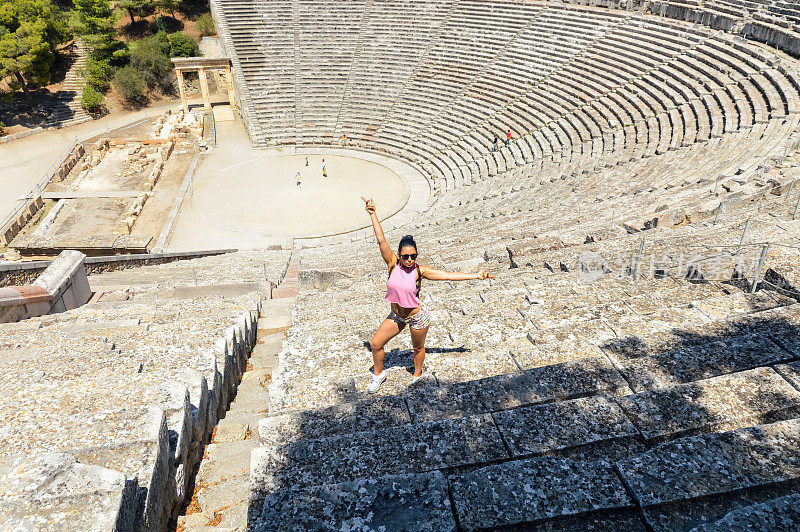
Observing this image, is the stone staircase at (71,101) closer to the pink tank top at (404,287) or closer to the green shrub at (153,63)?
the green shrub at (153,63)

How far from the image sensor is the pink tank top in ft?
17.1

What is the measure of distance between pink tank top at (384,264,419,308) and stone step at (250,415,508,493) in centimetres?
161

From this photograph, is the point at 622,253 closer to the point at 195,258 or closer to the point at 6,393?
the point at 6,393

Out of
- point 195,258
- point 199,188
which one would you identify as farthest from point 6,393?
point 199,188

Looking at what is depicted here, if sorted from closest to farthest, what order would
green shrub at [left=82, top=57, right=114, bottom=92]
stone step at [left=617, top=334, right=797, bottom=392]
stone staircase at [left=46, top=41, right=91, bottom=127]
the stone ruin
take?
stone step at [left=617, top=334, right=797, bottom=392], the stone ruin, stone staircase at [left=46, top=41, right=91, bottom=127], green shrub at [left=82, top=57, right=114, bottom=92]

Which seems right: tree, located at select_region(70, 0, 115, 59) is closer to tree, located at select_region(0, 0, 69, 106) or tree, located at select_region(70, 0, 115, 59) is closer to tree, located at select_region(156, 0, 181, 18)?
tree, located at select_region(0, 0, 69, 106)

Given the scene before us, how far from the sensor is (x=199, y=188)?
80.9 feet

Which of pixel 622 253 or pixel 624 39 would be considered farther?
pixel 624 39

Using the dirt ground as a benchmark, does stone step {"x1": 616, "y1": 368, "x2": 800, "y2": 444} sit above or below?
above

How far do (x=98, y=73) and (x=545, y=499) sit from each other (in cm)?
4089

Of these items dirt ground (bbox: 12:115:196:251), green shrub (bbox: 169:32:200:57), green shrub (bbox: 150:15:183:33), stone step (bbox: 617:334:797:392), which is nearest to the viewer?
stone step (bbox: 617:334:797:392)

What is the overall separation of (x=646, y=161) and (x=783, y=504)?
1595cm

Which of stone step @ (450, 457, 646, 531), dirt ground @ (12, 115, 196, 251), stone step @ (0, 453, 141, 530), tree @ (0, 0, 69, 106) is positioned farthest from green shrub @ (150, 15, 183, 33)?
stone step @ (450, 457, 646, 531)

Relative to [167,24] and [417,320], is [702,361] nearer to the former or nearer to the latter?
[417,320]
